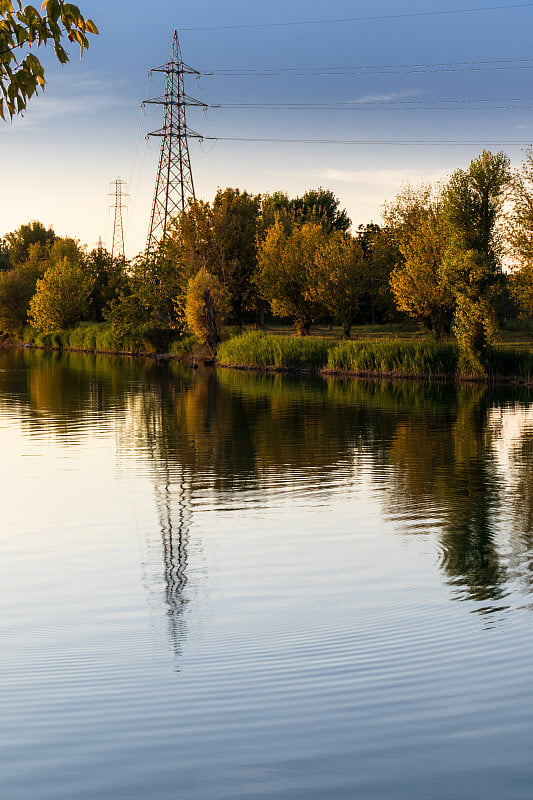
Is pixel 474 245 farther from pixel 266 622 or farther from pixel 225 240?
pixel 266 622

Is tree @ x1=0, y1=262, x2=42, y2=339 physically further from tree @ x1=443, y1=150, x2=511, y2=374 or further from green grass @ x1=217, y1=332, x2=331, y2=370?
tree @ x1=443, y1=150, x2=511, y2=374

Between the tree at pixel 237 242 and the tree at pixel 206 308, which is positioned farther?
the tree at pixel 237 242

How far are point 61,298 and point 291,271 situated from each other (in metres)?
29.2

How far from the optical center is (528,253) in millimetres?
47719

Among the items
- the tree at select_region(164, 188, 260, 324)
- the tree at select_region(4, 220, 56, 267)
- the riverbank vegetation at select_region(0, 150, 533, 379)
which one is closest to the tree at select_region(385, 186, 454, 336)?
the riverbank vegetation at select_region(0, 150, 533, 379)

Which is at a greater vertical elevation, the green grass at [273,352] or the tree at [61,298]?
the tree at [61,298]

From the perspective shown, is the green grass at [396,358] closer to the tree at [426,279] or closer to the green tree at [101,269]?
the tree at [426,279]

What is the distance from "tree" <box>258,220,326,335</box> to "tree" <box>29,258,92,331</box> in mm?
24379

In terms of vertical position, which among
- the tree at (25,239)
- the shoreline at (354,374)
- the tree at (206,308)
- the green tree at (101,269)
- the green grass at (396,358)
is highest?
the tree at (25,239)

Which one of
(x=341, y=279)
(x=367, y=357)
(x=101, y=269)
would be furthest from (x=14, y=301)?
(x=367, y=357)

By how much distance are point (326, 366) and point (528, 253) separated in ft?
41.4

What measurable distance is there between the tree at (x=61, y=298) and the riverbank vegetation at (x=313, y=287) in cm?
13

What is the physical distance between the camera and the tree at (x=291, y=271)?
68.7 metres

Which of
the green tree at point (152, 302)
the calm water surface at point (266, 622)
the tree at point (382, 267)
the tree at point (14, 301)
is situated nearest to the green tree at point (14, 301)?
the tree at point (14, 301)
